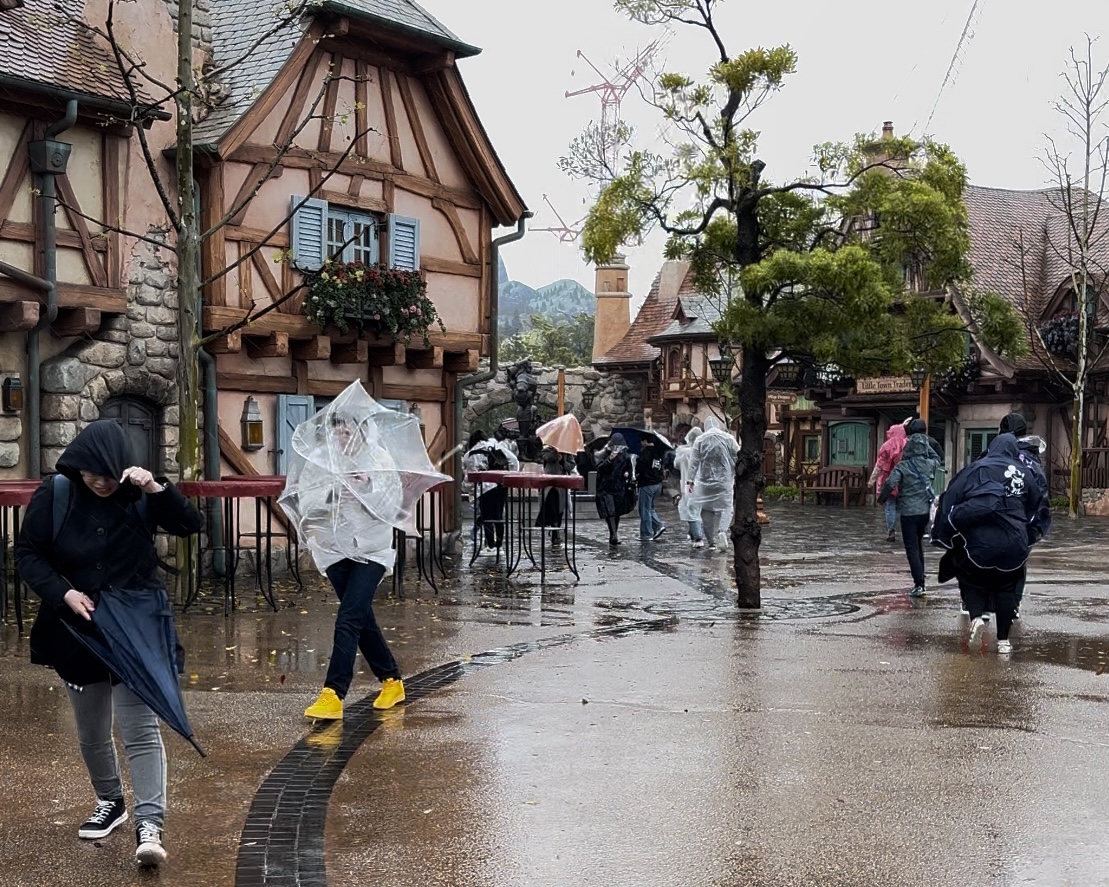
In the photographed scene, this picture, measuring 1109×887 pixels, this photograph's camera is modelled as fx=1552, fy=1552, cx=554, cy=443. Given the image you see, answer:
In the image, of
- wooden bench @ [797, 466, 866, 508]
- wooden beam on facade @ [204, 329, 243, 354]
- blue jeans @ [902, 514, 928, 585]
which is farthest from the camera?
wooden bench @ [797, 466, 866, 508]

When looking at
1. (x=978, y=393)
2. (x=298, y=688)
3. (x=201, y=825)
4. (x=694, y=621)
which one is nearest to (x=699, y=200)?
(x=694, y=621)

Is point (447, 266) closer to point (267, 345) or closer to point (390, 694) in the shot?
point (267, 345)

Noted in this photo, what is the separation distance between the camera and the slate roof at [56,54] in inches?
554

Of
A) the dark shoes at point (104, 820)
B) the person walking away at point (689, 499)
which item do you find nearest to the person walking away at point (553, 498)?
the person walking away at point (689, 499)

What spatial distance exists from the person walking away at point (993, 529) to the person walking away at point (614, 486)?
10.2 meters

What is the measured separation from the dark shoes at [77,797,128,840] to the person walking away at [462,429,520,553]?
42.3 ft

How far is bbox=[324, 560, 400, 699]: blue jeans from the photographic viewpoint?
25.8ft

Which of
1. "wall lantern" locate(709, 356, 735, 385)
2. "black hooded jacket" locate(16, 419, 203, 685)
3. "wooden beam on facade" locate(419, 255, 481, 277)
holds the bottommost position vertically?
"black hooded jacket" locate(16, 419, 203, 685)

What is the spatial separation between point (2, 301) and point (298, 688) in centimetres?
665

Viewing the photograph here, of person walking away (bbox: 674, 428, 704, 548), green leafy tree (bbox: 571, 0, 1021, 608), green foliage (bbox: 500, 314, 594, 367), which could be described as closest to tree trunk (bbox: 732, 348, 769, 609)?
green leafy tree (bbox: 571, 0, 1021, 608)

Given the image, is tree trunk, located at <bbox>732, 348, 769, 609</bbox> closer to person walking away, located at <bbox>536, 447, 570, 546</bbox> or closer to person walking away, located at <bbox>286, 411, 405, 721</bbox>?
person walking away, located at <bbox>286, 411, 405, 721</bbox>

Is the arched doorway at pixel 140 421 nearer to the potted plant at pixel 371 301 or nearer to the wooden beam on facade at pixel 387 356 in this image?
the potted plant at pixel 371 301

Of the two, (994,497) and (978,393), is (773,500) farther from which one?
(994,497)

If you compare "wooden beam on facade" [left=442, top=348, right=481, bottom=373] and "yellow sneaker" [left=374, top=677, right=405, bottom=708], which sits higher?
"wooden beam on facade" [left=442, top=348, right=481, bottom=373]
